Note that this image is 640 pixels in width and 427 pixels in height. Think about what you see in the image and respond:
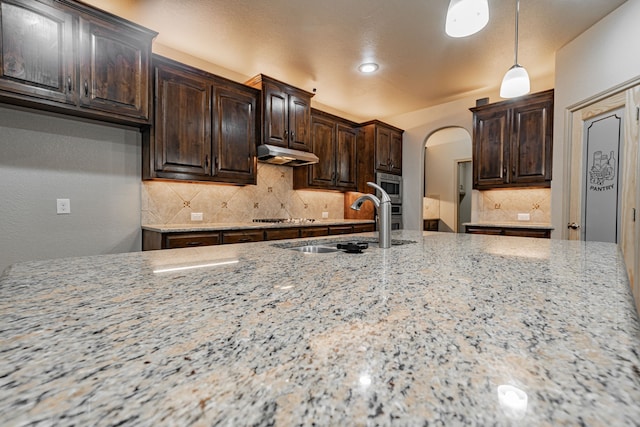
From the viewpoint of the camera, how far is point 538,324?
467 mm

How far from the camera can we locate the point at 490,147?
379 cm

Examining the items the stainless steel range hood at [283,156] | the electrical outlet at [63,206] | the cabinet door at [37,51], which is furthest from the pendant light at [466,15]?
the electrical outlet at [63,206]

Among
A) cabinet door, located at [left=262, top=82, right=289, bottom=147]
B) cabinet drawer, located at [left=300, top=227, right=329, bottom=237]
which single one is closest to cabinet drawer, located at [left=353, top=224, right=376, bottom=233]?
cabinet drawer, located at [left=300, top=227, right=329, bottom=237]

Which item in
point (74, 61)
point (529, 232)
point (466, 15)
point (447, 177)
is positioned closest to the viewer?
point (466, 15)

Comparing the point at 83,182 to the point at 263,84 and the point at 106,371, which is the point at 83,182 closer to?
the point at 263,84

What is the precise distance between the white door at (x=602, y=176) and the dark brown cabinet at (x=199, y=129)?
10.7 ft

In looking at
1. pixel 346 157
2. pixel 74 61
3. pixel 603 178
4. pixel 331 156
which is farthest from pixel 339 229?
pixel 74 61

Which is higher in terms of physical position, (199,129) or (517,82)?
(517,82)

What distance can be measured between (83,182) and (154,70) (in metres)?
1.11

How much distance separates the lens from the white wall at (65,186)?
216 cm

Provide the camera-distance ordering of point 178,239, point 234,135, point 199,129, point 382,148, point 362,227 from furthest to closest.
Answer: point 382,148 < point 362,227 < point 234,135 < point 199,129 < point 178,239

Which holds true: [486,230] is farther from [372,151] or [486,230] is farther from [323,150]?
[323,150]

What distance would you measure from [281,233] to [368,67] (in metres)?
2.09

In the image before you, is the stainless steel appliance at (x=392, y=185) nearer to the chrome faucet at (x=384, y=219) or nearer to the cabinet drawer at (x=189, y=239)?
the cabinet drawer at (x=189, y=239)
